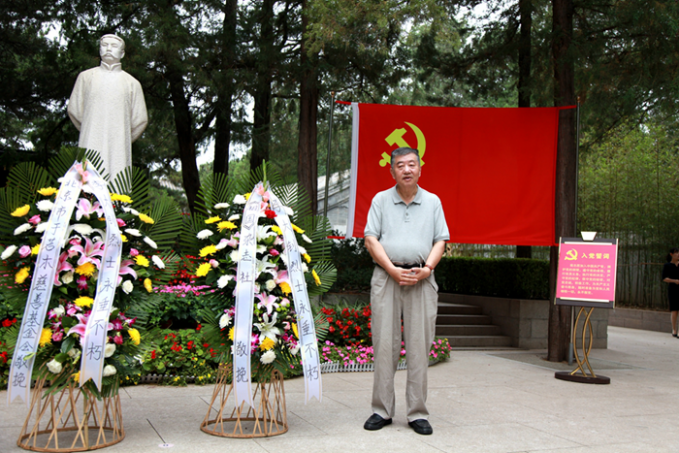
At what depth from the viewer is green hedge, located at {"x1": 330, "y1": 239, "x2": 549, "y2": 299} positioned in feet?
32.6

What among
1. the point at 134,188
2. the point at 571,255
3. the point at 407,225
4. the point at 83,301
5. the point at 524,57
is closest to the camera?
the point at 83,301

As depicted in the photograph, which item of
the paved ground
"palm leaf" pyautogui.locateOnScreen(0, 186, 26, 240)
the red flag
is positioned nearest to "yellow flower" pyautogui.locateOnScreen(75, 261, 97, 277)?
"palm leaf" pyautogui.locateOnScreen(0, 186, 26, 240)

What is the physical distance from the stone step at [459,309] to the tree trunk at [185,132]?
14.5 feet

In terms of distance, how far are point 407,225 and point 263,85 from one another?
6296mm

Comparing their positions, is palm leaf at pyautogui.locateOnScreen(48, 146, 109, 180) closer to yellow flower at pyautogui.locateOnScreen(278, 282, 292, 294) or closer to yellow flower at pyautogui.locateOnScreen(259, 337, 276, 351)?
yellow flower at pyautogui.locateOnScreen(278, 282, 292, 294)

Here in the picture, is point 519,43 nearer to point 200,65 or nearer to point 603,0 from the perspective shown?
point 603,0

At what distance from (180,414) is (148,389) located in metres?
1.07

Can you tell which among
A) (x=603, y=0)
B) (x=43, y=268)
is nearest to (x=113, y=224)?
(x=43, y=268)

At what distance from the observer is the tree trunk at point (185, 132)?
36.0 ft

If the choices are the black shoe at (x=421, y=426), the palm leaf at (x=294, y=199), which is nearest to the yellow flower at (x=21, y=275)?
the palm leaf at (x=294, y=199)

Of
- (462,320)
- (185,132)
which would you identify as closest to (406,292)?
(462,320)

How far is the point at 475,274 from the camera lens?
35.7ft

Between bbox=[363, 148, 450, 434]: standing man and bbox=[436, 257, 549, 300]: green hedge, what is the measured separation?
6096 millimetres

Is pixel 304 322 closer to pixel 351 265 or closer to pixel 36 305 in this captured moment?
pixel 36 305
